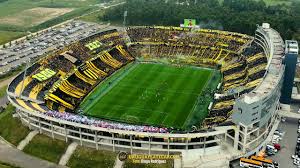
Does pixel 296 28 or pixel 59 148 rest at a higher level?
pixel 296 28

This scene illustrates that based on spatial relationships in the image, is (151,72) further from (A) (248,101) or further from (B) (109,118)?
(A) (248,101)

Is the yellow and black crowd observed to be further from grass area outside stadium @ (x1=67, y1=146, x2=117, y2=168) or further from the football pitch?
grass area outside stadium @ (x1=67, y1=146, x2=117, y2=168)

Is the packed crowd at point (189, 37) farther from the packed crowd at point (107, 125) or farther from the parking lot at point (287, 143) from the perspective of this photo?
the packed crowd at point (107, 125)

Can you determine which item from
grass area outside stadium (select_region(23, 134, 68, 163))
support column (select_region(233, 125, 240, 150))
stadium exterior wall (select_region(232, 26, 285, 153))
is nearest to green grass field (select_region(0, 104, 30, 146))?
grass area outside stadium (select_region(23, 134, 68, 163))

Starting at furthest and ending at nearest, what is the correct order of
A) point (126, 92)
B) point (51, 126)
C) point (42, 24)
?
1. point (42, 24)
2. point (126, 92)
3. point (51, 126)

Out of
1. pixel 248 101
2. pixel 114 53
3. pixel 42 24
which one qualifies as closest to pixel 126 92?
pixel 114 53

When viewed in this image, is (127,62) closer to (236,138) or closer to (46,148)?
(46,148)

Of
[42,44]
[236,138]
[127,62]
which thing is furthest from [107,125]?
[42,44]
